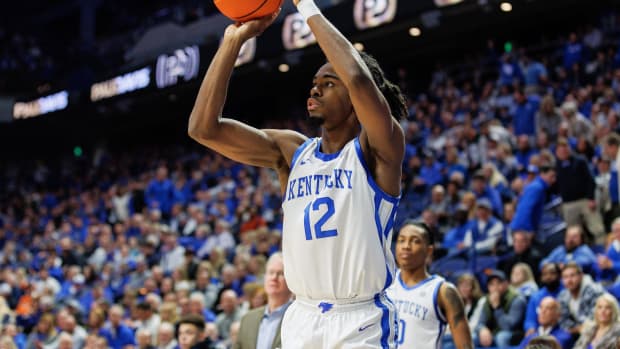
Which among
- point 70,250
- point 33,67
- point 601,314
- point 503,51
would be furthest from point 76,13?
point 601,314

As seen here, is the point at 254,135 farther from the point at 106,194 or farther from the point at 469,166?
the point at 106,194

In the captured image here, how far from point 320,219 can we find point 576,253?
5.18 m

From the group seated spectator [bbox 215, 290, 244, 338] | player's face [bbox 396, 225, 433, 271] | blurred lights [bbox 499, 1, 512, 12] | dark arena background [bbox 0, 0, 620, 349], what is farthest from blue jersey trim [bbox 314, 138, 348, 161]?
blurred lights [bbox 499, 1, 512, 12]

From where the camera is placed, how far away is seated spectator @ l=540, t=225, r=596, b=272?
740 cm

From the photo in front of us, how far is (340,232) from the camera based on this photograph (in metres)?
2.93

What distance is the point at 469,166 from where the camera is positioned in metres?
11.4

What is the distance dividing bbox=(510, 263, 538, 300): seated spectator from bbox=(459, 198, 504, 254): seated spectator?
1.37m

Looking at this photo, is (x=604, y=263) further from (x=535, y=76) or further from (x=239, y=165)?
(x=239, y=165)

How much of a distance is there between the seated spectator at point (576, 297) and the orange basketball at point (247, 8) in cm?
435

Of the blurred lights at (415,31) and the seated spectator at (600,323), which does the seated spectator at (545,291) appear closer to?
the seated spectator at (600,323)

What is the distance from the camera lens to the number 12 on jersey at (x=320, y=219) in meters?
2.93

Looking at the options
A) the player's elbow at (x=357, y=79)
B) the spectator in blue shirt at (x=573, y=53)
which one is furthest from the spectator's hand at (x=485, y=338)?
the spectator in blue shirt at (x=573, y=53)

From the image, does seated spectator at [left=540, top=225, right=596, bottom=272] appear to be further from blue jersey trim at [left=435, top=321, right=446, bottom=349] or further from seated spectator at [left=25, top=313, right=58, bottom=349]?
seated spectator at [left=25, top=313, right=58, bottom=349]

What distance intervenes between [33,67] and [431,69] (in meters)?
10.1
